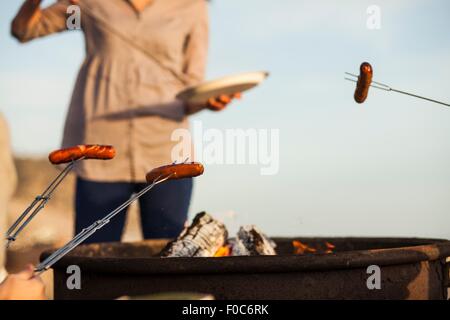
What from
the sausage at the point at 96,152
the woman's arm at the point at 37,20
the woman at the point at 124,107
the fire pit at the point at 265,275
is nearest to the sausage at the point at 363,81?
the fire pit at the point at 265,275

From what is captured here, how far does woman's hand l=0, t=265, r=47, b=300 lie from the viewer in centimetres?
163

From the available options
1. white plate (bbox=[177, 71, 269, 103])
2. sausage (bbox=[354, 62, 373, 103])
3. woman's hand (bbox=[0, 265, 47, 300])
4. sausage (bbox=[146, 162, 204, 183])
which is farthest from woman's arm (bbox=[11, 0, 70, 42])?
woman's hand (bbox=[0, 265, 47, 300])

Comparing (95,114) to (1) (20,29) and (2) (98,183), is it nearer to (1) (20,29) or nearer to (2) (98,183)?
(2) (98,183)

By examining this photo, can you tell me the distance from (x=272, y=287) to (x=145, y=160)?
1.37 metres

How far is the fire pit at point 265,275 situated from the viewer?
2.27m

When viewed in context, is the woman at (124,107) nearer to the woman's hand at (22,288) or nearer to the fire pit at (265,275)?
the fire pit at (265,275)

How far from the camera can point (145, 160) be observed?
3.47 metres

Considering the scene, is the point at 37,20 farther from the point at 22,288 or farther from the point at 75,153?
the point at 22,288

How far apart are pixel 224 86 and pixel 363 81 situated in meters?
1.00

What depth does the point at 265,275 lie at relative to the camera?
7.56 ft

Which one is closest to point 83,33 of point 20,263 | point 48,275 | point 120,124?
point 120,124

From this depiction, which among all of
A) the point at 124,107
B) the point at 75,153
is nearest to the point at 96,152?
the point at 75,153

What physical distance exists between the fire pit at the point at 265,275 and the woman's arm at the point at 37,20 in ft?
4.81

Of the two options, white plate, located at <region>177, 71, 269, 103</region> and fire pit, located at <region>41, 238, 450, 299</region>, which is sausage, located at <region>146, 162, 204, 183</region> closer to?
fire pit, located at <region>41, 238, 450, 299</region>
